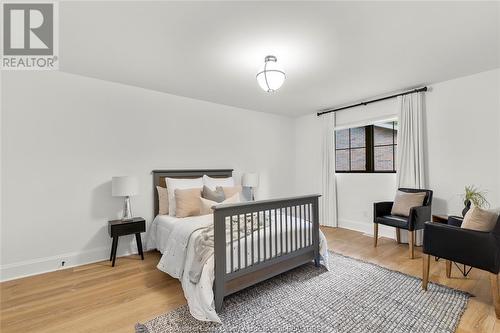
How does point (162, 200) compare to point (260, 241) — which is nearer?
point (260, 241)

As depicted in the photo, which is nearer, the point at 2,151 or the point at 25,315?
the point at 25,315

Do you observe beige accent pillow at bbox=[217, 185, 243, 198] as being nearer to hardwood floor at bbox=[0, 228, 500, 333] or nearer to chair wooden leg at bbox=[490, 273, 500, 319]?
hardwood floor at bbox=[0, 228, 500, 333]

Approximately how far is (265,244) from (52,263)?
8.68 feet

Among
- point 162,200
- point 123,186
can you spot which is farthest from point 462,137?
point 123,186

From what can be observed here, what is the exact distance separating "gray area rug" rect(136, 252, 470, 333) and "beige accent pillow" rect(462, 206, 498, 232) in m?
0.67

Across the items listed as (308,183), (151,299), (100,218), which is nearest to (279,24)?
(151,299)

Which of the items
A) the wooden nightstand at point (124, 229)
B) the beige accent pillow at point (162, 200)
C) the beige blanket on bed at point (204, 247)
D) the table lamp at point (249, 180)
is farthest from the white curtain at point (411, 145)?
the wooden nightstand at point (124, 229)

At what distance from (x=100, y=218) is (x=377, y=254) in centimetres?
387

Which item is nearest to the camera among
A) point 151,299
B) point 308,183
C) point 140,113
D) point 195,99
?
point 151,299

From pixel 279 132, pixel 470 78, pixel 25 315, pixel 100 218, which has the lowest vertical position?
pixel 25 315

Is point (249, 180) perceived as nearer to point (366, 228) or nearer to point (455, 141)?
point (366, 228)

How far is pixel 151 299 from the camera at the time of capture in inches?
85.8

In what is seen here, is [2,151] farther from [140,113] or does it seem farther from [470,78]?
[470,78]

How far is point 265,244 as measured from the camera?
7.69 ft
